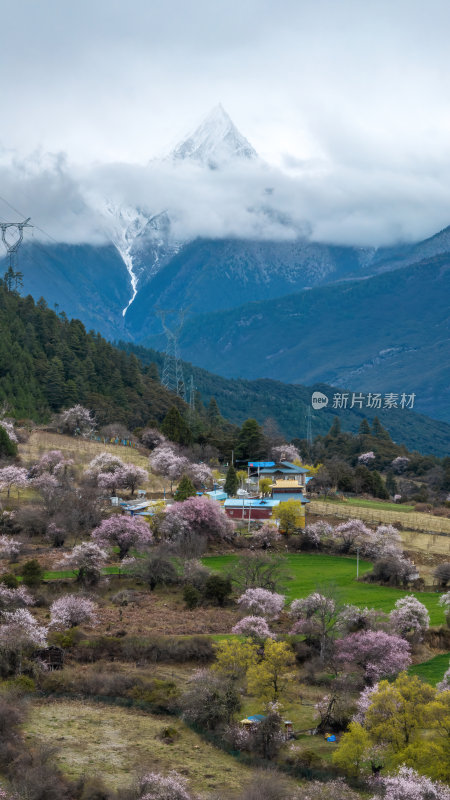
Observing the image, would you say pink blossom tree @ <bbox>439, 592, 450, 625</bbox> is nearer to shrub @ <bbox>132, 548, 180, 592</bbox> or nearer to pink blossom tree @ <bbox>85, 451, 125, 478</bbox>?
shrub @ <bbox>132, 548, 180, 592</bbox>

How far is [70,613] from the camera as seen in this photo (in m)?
40.8

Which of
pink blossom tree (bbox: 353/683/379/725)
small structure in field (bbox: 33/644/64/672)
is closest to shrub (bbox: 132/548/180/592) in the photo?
small structure in field (bbox: 33/644/64/672)

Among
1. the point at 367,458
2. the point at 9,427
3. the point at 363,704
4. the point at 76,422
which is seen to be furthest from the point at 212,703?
the point at 367,458

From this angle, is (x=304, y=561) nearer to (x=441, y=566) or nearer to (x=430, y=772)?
(x=441, y=566)

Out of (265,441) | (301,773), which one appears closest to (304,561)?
(301,773)

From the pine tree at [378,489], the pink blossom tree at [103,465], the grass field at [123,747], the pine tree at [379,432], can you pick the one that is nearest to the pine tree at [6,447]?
the pink blossom tree at [103,465]

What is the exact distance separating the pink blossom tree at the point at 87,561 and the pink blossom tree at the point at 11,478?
18464mm

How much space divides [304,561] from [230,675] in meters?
24.3

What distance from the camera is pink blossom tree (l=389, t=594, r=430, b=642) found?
38.4 metres

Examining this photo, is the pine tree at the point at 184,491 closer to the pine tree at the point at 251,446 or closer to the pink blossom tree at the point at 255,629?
the pink blossom tree at the point at 255,629

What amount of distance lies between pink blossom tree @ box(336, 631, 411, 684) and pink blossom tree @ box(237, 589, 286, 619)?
258 inches

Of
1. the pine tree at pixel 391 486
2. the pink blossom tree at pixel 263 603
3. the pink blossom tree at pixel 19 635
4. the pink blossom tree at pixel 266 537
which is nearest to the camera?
the pink blossom tree at pixel 19 635

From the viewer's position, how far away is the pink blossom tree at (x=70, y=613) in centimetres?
4031

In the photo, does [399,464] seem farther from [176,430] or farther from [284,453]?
[176,430]
